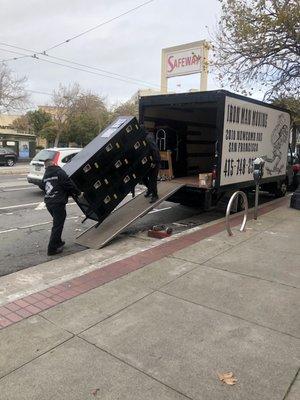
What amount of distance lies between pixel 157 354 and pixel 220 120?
6163 millimetres

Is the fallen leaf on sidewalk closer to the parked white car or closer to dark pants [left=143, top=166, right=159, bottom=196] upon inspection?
dark pants [left=143, top=166, right=159, bottom=196]

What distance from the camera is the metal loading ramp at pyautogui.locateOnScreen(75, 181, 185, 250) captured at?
24.1 feet

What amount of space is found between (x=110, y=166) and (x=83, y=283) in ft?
8.88

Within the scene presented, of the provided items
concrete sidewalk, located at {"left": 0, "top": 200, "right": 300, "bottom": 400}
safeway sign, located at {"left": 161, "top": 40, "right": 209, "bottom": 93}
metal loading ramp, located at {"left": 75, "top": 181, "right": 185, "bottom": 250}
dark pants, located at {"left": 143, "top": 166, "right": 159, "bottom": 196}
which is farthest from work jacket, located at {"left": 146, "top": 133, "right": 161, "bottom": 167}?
safeway sign, located at {"left": 161, "top": 40, "right": 209, "bottom": 93}

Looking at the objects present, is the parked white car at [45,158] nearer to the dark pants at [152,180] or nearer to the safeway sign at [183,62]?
the dark pants at [152,180]

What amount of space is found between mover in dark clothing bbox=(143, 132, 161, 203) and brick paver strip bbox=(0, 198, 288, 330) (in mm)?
1376

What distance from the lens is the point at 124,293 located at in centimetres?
496

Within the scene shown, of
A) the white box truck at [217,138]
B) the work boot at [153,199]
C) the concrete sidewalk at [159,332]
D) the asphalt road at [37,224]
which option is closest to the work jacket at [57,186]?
the asphalt road at [37,224]

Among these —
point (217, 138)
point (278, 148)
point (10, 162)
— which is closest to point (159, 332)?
point (217, 138)

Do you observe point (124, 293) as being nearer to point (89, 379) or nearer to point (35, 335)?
point (35, 335)

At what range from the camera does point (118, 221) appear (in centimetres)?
807

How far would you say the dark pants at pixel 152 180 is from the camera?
8461mm

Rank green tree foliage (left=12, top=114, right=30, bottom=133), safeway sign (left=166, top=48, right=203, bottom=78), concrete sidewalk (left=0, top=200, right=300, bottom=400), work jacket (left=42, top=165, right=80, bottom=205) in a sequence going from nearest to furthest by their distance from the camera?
concrete sidewalk (left=0, top=200, right=300, bottom=400)
work jacket (left=42, top=165, right=80, bottom=205)
safeway sign (left=166, top=48, right=203, bottom=78)
green tree foliage (left=12, top=114, right=30, bottom=133)

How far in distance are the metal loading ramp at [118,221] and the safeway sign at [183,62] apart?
50.6 feet
